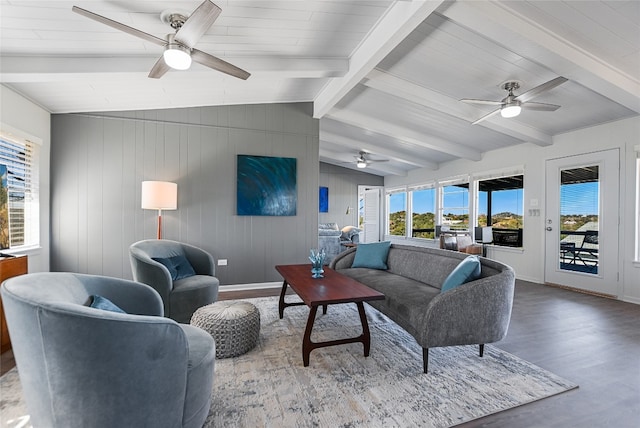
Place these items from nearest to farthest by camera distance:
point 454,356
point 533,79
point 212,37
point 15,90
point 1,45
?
1. point 454,356
2. point 1,45
3. point 212,37
4. point 15,90
5. point 533,79

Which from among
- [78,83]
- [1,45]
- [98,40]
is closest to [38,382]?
[98,40]

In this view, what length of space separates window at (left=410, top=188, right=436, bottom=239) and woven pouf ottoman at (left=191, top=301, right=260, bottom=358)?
6732 millimetres

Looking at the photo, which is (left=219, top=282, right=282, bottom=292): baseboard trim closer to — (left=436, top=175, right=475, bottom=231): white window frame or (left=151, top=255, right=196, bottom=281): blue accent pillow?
(left=151, top=255, right=196, bottom=281): blue accent pillow

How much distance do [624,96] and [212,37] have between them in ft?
14.3

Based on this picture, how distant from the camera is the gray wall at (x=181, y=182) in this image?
13.0 ft

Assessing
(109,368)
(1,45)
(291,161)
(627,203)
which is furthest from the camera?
(291,161)

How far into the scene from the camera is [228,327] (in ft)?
7.64

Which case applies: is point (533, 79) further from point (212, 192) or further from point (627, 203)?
point (212, 192)

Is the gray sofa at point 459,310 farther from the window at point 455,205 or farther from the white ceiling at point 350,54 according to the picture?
the window at point 455,205

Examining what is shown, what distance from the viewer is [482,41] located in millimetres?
2963

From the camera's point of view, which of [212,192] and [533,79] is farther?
[212,192]

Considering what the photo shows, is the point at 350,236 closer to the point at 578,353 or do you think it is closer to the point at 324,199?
the point at 324,199

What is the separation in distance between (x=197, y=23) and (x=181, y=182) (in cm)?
276

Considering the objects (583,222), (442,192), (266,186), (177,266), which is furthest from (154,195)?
(442,192)
